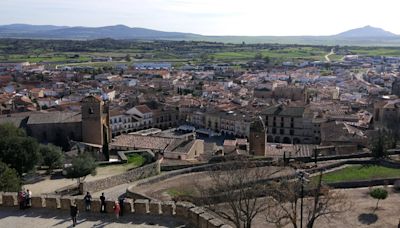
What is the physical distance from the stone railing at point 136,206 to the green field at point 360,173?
14722 mm

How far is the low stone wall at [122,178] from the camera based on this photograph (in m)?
26.4

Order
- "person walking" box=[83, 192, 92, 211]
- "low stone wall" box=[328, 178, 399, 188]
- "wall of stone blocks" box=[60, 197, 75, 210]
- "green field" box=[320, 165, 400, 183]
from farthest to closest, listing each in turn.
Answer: "green field" box=[320, 165, 400, 183] → "low stone wall" box=[328, 178, 399, 188] → "wall of stone blocks" box=[60, 197, 75, 210] → "person walking" box=[83, 192, 92, 211]

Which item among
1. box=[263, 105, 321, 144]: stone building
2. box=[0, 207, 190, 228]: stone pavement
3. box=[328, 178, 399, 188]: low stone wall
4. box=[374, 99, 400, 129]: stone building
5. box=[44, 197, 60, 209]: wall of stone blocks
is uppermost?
box=[44, 197, 60, 209]: wall of stone blocks

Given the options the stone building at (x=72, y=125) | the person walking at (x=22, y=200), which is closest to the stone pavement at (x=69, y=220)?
the person walking at (x=22, y=200)

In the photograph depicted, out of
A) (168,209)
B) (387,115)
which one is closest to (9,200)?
(168,209)

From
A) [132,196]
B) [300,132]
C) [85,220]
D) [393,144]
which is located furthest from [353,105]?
[85,220]

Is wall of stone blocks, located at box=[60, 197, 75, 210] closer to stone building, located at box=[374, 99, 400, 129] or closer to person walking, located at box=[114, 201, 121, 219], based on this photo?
person walking, located at box=[114, 201, 121, 219]

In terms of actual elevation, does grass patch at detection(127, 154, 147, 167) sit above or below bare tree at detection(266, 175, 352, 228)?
below

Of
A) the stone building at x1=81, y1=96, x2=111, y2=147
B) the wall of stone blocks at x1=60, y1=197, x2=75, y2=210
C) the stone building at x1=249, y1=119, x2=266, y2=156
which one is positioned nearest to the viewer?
the wall of stone blocks at x1=60, y1=197, x2=75, y2=210

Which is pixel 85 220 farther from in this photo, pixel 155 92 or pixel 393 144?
pixel 155 92

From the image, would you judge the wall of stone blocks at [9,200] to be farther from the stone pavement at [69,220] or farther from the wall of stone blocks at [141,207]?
the wall of stone blocks at [141,207]

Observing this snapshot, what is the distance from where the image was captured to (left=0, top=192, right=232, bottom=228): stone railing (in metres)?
13.1

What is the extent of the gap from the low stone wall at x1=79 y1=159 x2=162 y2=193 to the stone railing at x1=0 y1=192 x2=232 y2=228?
11401mm

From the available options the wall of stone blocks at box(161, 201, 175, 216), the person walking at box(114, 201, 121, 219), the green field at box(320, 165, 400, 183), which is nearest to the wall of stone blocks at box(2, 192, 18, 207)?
the person walking at box(114, 201, 121, 219)
